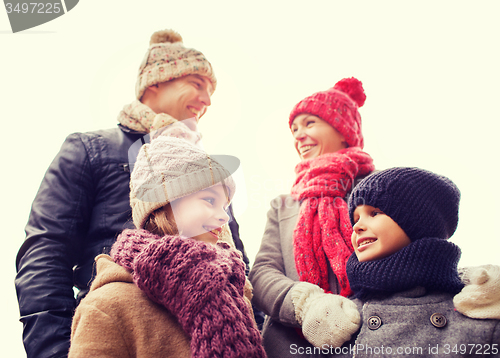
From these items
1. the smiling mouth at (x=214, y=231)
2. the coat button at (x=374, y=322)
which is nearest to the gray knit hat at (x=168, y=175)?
the smiling mouth at (x=214, y=231)

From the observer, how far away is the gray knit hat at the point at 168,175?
3.32 ft

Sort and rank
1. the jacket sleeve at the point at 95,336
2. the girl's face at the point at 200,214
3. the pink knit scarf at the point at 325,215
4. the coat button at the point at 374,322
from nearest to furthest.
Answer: the jacket sleeve at the point at 95,336 < the coat button at the point at 374,322 < the girl's face at the point at 200,214 < the pink knit scarf at the point at 325,215

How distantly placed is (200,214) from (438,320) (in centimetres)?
69

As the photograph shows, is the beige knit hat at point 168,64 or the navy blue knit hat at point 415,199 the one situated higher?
the beige knit hat at point 168,64

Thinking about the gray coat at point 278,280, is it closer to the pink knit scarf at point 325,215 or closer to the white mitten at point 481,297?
the pink knit scarf at point 325,215

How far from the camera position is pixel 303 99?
156 centimetres

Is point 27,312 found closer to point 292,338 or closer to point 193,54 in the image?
point 292,338

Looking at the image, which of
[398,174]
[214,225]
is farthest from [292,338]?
[398,174]

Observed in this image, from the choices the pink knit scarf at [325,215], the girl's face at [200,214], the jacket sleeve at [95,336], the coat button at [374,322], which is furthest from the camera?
the pink knit scarf at [325,215]

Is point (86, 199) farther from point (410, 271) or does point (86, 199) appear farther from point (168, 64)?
point (410, 271)

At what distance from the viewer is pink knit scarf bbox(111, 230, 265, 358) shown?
31.4 inches

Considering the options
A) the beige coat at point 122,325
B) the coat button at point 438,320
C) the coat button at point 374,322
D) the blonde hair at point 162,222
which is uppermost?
the blonde hair at point 162,222

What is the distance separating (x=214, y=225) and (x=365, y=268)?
17.9 inches

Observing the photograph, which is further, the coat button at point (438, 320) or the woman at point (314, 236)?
the woman at point (314, 236)
